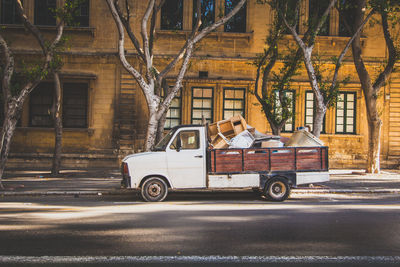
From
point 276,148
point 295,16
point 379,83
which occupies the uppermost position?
point 295,16

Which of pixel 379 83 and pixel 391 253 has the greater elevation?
pixel 379 83

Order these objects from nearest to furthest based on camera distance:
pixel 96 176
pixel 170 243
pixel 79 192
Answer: pixel 170 243
pixel 79 192
pixel 96 176

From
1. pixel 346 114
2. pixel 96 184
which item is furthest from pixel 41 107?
pixel 346 114

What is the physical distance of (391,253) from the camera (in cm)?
551

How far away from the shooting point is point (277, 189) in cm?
1034

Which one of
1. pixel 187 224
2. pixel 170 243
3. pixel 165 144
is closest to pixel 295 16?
pixel 165 144

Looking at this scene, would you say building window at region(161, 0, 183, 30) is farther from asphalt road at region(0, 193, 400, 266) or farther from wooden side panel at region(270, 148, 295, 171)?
asphalt road at region(0, 193, 400, 266)

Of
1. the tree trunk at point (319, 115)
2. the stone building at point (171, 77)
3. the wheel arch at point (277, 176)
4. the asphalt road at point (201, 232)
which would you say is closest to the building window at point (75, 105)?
the stone building at point (171, 77)

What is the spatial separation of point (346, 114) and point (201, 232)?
50.4 feet

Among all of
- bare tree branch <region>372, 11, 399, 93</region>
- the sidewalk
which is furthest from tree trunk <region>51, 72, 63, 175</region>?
bare tree branch <region>372, 11, 399, 93</region>

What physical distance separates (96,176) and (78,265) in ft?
34.9

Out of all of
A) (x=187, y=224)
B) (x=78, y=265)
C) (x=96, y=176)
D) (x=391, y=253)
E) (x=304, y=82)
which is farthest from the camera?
(x=304, y=82)

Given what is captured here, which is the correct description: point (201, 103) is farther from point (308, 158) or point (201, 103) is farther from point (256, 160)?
point (308, 158)

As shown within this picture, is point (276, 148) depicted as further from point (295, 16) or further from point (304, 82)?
point (304, 82)
